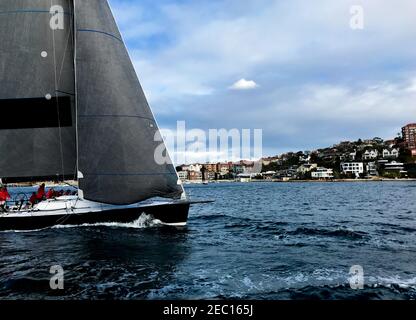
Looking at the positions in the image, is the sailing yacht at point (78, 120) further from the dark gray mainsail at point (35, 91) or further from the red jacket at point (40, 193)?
the red jacket at point (40, 193)

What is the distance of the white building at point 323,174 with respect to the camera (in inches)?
7038

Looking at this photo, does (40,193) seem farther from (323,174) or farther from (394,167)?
(323,174)

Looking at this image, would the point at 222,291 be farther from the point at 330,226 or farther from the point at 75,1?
the point at 75,1

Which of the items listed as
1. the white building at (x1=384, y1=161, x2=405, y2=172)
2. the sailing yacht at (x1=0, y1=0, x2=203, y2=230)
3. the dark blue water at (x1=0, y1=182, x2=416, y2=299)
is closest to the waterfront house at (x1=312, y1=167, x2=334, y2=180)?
the white building at (x1=384, y1=161, x2=405, y2=172)

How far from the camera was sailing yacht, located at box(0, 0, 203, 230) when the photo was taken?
1845 centimetres

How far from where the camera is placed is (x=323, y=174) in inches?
7082

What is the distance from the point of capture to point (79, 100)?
18484mm

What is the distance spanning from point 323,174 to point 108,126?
172330mm

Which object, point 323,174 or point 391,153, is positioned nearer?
point 323,174

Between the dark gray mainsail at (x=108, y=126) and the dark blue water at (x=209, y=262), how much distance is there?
218 centimetres

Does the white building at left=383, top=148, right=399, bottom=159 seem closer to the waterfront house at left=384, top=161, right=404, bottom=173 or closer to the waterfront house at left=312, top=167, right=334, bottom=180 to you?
the waterfront house at left=384, top=161, right=404, bottom=173

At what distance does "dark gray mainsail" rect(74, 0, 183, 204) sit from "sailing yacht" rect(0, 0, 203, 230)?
0.05 m

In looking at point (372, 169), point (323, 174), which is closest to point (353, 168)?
point (372, 169)

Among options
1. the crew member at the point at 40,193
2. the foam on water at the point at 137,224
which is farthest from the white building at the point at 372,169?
the crew member at the point at 40,193
